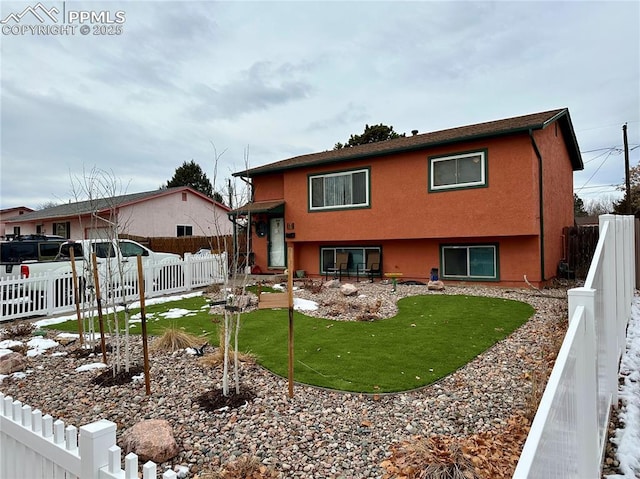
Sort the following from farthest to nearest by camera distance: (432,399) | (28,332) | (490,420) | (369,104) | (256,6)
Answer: (369,104), (256,6), (28,332), (432,399), (490,420)

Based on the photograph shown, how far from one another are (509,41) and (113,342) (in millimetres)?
13671

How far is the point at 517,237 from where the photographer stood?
11000 mm

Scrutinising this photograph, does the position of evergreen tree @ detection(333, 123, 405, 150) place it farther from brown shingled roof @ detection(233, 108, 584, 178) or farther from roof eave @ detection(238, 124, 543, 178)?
roof eave @ detection(238, 124, 543, 178)

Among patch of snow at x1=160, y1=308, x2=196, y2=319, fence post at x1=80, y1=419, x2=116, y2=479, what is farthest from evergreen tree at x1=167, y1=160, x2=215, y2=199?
fence post at x1=80, y1=419, x2=116, y2=479

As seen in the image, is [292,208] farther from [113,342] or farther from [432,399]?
[432,399]

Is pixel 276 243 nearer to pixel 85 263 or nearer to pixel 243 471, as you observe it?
pixel 85 263

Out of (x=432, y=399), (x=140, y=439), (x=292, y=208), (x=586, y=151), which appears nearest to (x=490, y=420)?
(x=432, y=399)

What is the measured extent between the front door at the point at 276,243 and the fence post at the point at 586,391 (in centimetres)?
1374

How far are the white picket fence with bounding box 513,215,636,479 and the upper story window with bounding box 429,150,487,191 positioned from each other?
7.76m

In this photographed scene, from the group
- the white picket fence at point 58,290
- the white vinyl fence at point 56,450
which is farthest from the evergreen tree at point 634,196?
the white vinyl fence at point 56,450

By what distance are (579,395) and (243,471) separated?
2.35 metres

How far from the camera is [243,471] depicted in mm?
2773

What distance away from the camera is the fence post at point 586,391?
1966 millimetres

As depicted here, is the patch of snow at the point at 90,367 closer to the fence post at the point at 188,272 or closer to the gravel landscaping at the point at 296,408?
the gravel landscaping at the point at 296,408
